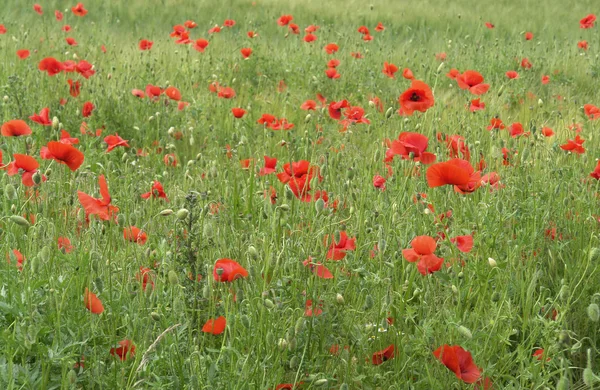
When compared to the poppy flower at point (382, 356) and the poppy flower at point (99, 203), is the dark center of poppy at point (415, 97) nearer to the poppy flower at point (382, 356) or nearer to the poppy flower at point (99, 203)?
the poppy flower at point (382, 356)

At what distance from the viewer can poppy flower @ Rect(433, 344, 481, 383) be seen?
61.0 inches

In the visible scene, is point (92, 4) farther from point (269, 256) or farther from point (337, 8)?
point (269, 256)

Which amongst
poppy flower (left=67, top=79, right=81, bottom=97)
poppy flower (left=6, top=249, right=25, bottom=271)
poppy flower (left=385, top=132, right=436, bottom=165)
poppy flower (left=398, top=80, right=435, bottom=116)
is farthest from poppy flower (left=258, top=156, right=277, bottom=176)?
poppy flower (left=67, top=79, right=81, bottom=97)

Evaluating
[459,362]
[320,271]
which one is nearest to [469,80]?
[320,271]

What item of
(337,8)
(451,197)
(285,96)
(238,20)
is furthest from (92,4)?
(451,197)

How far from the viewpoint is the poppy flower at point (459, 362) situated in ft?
5.08

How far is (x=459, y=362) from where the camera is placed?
1587 mm

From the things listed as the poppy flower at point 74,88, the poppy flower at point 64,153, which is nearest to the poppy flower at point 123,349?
the poppy flower at point 64,153

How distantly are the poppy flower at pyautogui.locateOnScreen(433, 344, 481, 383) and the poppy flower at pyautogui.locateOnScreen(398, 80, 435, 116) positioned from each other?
1.13 m

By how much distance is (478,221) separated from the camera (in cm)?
213

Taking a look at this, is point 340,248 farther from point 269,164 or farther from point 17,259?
point 17,259

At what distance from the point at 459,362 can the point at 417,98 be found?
1.20 m

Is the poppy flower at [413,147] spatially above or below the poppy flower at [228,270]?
above

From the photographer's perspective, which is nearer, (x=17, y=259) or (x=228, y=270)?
(x=228, y=270)
